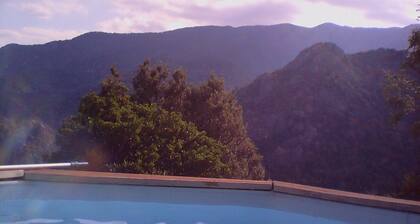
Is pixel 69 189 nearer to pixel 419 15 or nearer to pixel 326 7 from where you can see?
pixel 419 15

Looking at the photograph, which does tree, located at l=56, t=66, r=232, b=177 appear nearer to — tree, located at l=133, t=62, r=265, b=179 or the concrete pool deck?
tree, located at l=133, t=62, r=265, b=179

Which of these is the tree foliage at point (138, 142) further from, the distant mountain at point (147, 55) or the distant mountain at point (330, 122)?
the distant mountain at point (330, 122)

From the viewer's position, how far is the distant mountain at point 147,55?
2331 centimetres

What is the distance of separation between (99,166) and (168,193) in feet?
16.5

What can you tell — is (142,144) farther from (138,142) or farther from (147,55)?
(147,55)

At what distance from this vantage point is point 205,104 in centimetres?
1606

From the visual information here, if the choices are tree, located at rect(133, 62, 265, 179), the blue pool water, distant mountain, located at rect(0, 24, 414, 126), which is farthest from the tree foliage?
distant mountain, located at rect(0, 24, 414, 126)

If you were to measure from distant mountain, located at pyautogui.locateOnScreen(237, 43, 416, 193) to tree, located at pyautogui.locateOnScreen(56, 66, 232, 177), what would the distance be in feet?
27.8

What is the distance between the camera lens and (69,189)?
18.3 feet

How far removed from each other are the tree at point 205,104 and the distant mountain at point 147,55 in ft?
15.1

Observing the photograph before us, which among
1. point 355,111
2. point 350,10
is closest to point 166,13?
point 350,10

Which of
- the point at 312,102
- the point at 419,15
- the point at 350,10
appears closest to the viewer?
A: the point at 419,15

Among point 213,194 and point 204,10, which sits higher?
point 204,10

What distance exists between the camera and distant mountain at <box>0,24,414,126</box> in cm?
2331
